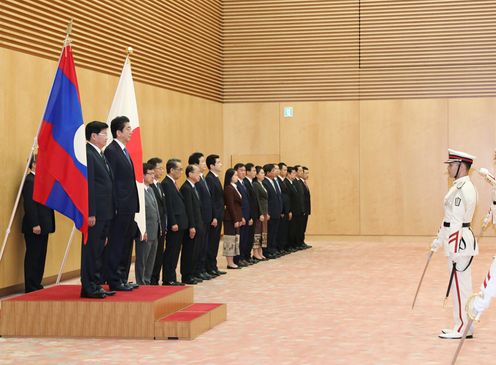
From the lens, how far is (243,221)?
12633 mm

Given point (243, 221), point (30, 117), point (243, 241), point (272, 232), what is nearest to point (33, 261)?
point (30, 117)

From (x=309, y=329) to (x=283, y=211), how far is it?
7.44 meters

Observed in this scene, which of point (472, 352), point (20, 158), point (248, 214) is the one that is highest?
point (20, 158)

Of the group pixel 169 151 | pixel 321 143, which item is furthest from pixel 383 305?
pixel 321 143

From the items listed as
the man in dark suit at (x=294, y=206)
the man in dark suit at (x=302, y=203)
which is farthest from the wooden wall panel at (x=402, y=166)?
the man in dark suit at (x=294, y=206)

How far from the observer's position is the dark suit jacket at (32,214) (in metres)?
9.68

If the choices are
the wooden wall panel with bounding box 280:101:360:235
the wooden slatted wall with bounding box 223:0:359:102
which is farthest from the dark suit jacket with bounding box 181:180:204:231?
the wooden slatted wall with bounding box 223:0:359:102

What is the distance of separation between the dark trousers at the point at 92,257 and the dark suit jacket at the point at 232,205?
4.93m

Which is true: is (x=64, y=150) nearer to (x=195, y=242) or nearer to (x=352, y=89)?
(x=195, y=242)

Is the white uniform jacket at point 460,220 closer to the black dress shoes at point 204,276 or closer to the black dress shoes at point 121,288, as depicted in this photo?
the black dress shoes at point 121,288

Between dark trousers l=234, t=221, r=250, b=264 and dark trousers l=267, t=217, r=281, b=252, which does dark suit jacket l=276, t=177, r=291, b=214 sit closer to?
dark trousers l=267, t=217, r=281, b=252

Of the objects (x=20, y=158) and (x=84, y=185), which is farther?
(x=20, y=158)

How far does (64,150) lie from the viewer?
305 inches

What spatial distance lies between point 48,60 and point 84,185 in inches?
164
